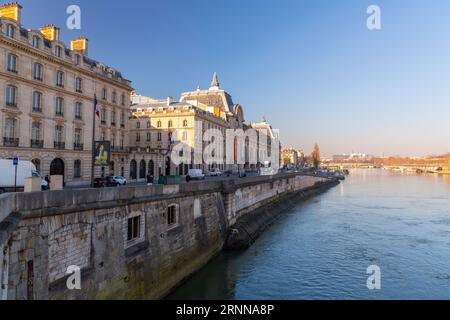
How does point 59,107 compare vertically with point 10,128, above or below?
above

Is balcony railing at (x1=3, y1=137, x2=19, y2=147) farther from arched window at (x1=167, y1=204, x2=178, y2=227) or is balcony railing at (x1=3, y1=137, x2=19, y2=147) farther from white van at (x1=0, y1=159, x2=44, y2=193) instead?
arched window at (x1=167, y1=204, x2=178, y2=227)

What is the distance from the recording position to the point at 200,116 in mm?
62906

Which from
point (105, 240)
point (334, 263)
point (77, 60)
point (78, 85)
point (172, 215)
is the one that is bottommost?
point (334, 263)

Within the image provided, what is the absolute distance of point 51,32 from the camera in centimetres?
3362

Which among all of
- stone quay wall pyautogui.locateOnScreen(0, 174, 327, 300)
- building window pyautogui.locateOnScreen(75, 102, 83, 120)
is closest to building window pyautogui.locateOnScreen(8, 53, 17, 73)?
building window pyautogui.locateOnScreen(75, 102, 83, 120)

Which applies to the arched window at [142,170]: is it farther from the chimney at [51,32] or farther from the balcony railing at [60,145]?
the chimney at [51,32]

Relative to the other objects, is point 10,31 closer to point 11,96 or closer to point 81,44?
point 11,96

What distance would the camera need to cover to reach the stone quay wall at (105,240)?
10539mm

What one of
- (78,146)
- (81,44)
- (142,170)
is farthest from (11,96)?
(142,170)

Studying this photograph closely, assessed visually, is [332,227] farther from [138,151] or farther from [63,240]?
[63,240]

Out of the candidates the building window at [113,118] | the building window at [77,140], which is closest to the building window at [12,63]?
the building window at [77,140]

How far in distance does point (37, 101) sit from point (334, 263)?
87.4 feet
